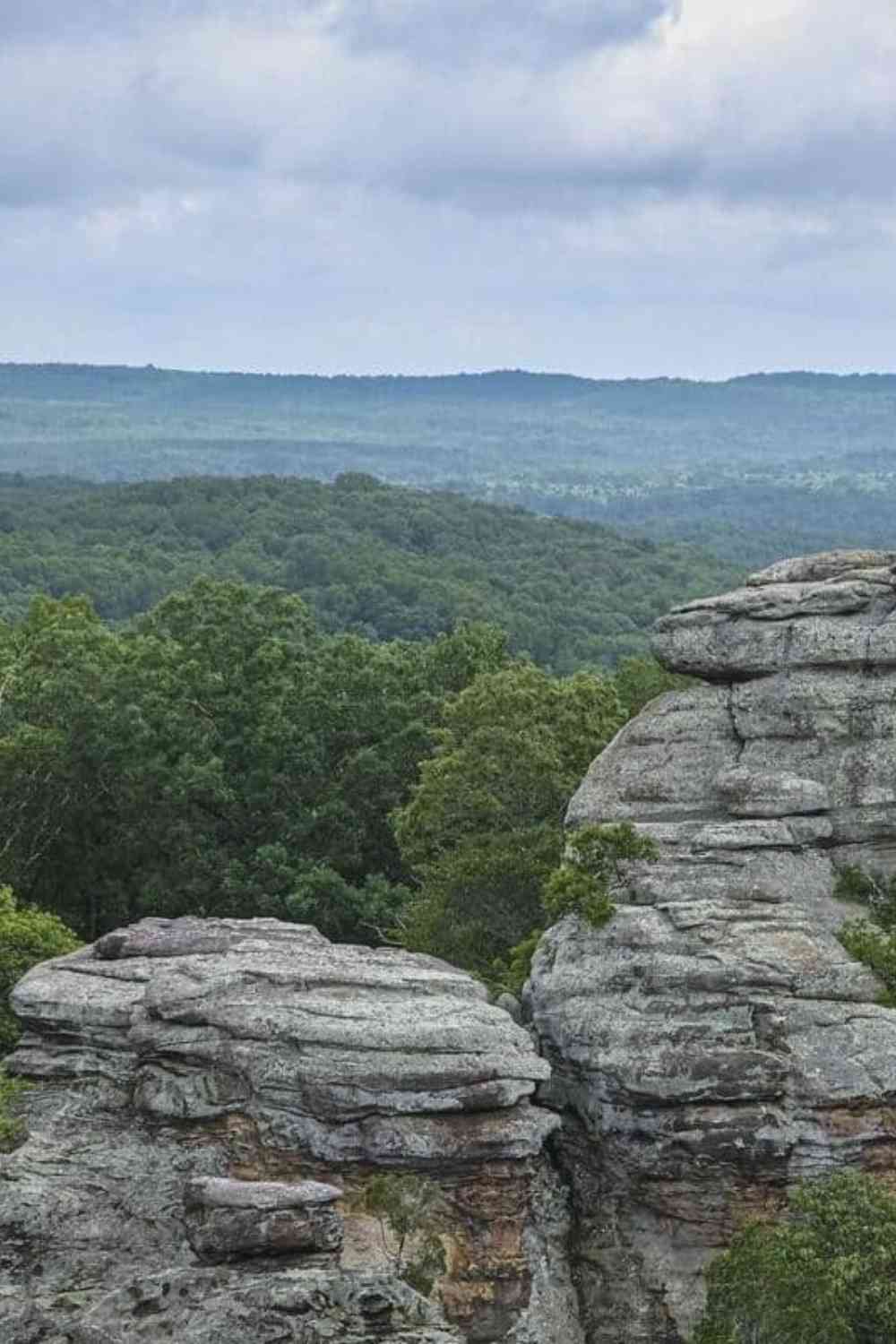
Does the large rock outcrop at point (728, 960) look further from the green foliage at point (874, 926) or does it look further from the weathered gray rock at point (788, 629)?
the green foliage at point (874, 926)

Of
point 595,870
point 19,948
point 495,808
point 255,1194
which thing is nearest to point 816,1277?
point 255,1194

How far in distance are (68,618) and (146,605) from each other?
68538 mm

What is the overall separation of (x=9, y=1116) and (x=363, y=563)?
119 m

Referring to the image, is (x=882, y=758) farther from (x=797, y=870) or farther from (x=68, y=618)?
(x=68, y=618)

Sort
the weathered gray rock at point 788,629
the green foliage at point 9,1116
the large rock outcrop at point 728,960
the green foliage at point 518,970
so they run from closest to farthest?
the large rock outcrop at point 728,960 → the green foliage at point 9,1116 → the weathered gray rock at point 788,629 → the green foliage at point 518,970

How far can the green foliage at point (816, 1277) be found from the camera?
92.8ft

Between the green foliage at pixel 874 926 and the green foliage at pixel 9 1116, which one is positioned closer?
the green foliage at pixel 9 1116

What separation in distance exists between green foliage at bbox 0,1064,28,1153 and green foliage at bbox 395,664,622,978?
37.2 feet

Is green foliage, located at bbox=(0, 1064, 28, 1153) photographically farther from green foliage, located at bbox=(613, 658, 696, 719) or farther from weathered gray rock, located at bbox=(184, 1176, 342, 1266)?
green foliage, located at bbox=(613, 658, 696, 719)

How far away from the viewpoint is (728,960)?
111 ft

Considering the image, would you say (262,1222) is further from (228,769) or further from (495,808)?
(228,769)

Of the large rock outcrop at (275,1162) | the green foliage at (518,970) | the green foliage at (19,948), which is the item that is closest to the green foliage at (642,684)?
the green foliage at (518,970)

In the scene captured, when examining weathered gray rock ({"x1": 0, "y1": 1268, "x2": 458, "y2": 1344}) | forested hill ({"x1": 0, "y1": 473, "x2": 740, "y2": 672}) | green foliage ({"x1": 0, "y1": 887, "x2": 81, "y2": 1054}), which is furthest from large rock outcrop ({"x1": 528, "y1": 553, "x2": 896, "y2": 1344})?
forested hill ({"x1": 0, "y1": 473, "x2": 740, "y2": 672})

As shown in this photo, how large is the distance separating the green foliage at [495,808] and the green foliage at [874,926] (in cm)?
783
